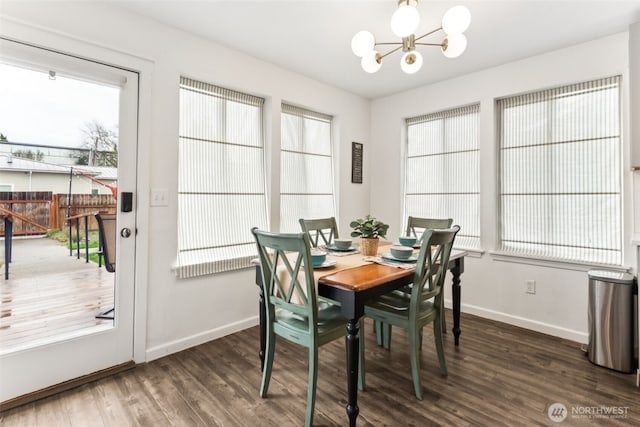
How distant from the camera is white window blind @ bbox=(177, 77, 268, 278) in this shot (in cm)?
269

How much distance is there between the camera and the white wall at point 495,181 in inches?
105

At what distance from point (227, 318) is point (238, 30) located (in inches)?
97.0

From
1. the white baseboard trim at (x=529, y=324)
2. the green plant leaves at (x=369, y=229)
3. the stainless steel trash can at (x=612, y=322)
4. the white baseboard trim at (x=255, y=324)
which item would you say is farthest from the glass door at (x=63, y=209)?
the stainless steel trash can at (x=612, y=322)

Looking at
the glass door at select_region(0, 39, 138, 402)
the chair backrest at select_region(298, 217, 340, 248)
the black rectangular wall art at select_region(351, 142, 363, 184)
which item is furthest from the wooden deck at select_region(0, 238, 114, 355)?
the black rectangular wall art at select_region(351, 142, 363, 184)

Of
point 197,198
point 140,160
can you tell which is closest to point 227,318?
point 197,198

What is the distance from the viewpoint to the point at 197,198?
109 inches

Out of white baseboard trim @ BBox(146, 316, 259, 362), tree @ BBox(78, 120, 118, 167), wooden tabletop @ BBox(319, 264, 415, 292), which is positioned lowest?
white baseboard trim @ BBox(146, 316, 259, 362)

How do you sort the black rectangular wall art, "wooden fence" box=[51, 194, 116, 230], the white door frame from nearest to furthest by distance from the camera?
"wooden fence" box=[51, 194, 116, 230] < the white door frame < the black rectangular wall art

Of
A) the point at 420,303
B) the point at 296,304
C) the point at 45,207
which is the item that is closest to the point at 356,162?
the point at 420,303

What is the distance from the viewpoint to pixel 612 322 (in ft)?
7.52

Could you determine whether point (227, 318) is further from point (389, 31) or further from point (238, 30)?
point (389, 31)

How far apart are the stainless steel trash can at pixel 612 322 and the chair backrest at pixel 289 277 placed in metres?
2.20

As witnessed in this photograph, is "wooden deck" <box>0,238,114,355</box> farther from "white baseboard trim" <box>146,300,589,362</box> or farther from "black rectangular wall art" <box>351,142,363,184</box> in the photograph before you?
"black rectangular wall art" <box>351,142,363,184</box>

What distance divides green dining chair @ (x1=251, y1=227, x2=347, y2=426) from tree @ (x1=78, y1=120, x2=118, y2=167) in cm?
127
